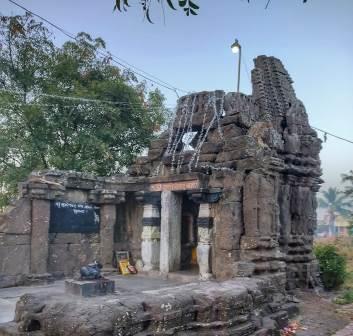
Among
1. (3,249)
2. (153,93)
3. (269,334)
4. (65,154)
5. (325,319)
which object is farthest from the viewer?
(153,93)

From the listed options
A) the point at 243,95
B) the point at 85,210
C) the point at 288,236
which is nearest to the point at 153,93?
the point at 243,95

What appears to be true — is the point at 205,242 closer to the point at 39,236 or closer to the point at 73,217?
the point at 73,217

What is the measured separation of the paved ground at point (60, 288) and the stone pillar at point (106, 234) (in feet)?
1.92

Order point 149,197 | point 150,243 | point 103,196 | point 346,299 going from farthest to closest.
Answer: point 149,197, point 150,243, point 103,196, point 346,299

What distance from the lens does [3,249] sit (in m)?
7.64

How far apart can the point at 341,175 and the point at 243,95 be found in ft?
59.5

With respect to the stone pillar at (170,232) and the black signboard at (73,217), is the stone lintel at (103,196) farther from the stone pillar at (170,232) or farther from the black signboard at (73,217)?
the stone pillar at (170,232)

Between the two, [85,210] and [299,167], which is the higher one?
[299,167]

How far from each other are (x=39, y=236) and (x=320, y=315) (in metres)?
5.60

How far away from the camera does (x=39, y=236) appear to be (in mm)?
8078

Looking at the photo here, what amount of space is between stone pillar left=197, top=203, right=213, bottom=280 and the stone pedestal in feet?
8.50

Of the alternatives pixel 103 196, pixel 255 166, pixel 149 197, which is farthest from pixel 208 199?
pixel 103 196

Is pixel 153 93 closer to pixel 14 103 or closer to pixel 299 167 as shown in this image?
pixel 14 103

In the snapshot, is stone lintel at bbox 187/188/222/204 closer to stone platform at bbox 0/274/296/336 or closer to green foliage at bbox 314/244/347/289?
stone platform at bbox 0/274/296/336
